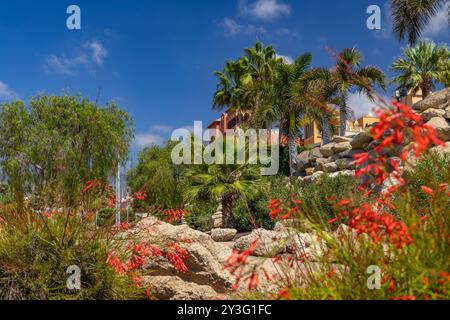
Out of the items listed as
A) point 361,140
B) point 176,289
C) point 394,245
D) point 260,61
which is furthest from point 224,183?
point 260,61

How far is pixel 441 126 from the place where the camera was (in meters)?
18.7

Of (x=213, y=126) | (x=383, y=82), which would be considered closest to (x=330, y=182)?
(x=383, y=82)

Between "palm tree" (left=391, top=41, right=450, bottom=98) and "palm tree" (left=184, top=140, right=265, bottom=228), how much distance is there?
72.1 ft

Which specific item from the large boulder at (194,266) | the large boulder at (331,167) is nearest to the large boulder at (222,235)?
the large boulder at (194,266)

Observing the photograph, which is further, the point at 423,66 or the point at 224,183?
the point at 423,66

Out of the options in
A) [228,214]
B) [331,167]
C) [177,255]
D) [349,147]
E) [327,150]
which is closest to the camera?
[177,255]

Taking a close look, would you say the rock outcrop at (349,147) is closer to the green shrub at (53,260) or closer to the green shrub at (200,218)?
the green shrub at (200,218)

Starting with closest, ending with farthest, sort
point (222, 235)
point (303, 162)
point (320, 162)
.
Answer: point (222, 235) → point (320, 162) → point (303, 162)

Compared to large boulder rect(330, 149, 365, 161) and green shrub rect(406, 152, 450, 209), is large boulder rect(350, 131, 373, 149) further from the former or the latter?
green shrub rect(406, 152, 450, 209)

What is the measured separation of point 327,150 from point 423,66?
15902 millimetres

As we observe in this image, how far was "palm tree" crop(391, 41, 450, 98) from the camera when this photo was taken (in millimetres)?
35531

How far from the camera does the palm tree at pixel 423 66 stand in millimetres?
35531

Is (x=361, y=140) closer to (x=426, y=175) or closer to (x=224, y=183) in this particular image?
(x=224, y=183)
